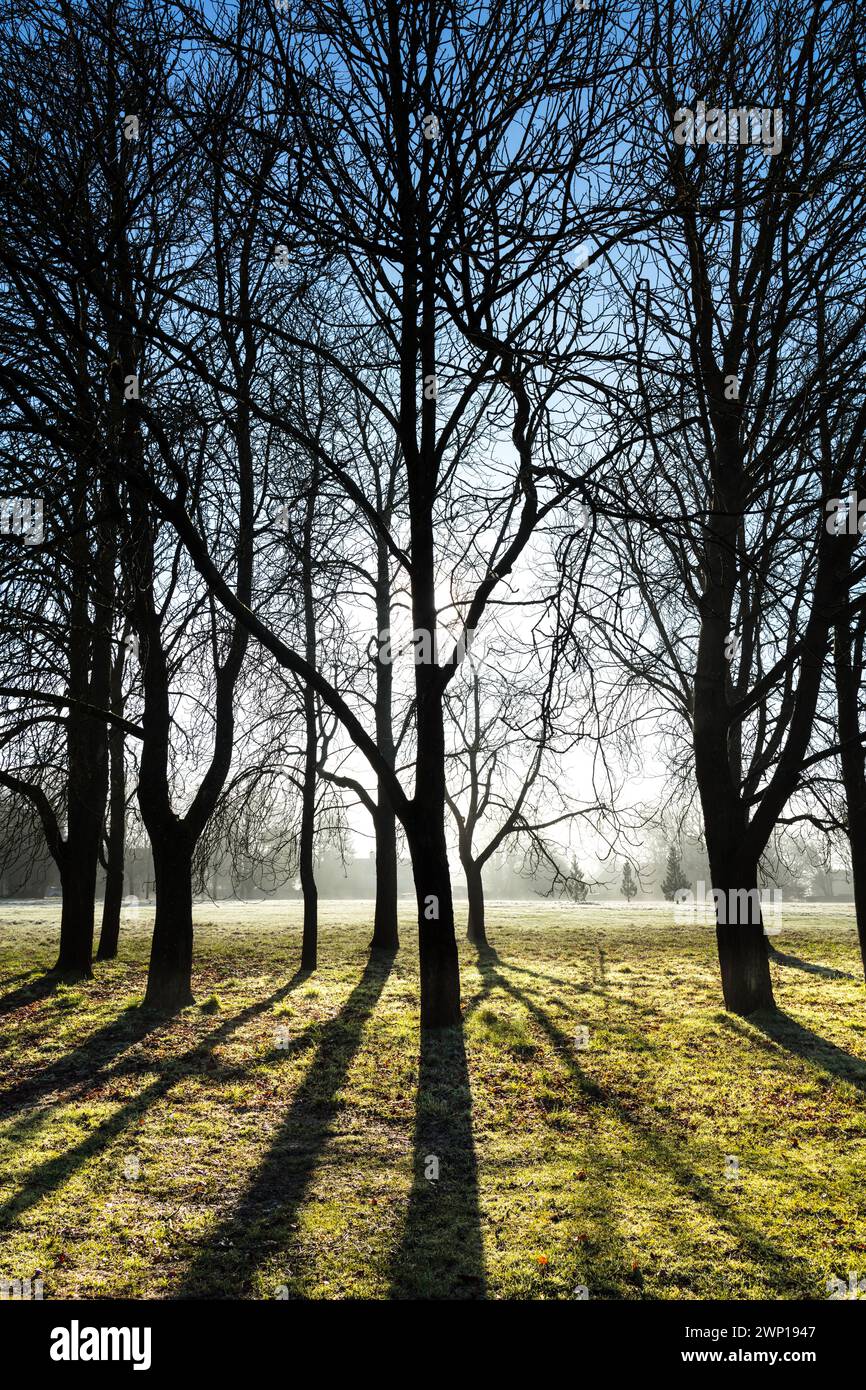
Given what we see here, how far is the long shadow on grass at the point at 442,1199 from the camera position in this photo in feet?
13.3

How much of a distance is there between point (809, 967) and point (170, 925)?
36.9 ft

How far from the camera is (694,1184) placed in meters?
5.14

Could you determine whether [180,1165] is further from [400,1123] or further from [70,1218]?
[400,1123]

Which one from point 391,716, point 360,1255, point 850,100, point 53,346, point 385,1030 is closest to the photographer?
point 360,1255

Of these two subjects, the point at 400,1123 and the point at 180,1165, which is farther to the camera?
the point at 400,1123

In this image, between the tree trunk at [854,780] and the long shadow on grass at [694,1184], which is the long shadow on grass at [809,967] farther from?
the long shadow on grass at [694,1184]

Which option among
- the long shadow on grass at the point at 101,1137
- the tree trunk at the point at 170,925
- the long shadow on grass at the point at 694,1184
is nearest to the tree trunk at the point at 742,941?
the long shadow on grass at the point at 694,1184

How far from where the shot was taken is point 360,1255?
4293 millimetres

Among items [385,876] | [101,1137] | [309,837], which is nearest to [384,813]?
[385,876]

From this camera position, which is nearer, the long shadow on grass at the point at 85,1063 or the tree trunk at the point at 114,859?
the long shadow on grass at the point at 85,1063

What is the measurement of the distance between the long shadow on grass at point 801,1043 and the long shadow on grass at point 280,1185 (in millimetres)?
4222

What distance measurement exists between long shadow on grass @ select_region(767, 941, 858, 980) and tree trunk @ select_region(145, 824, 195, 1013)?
392 inches
